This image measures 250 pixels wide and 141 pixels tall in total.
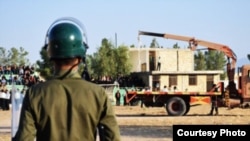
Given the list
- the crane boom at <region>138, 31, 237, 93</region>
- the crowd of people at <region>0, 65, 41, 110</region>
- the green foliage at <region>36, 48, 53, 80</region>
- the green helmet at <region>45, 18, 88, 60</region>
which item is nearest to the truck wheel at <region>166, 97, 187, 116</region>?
the crane boom at <region>138, 31, 237, 93</region>

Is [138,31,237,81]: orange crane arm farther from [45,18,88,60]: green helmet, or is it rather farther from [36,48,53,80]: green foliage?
[45,18,88,60]: green helmet

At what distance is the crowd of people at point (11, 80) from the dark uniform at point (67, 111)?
108 ft

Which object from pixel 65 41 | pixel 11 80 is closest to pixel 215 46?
pixel 11 80

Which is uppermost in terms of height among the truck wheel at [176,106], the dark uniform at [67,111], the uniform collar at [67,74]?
the uniform collar at [67,74]

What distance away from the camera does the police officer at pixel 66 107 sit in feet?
12.7

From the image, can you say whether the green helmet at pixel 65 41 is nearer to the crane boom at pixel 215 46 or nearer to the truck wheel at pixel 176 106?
the truck wheel at pixel 176 106

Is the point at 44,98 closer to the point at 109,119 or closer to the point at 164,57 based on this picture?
the point at 109,119

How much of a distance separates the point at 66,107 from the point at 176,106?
26.6 meters

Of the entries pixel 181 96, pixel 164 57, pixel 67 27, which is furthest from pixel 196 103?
pixel 164 57

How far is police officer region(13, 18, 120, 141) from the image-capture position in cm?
387

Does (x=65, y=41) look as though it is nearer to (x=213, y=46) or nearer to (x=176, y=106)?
(x=176, y=106)

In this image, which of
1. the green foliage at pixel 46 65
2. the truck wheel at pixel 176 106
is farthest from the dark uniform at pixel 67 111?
the truck wheel at pixel 176 106

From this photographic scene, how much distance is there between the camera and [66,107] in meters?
3.92

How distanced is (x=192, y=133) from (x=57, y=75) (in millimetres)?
4649
